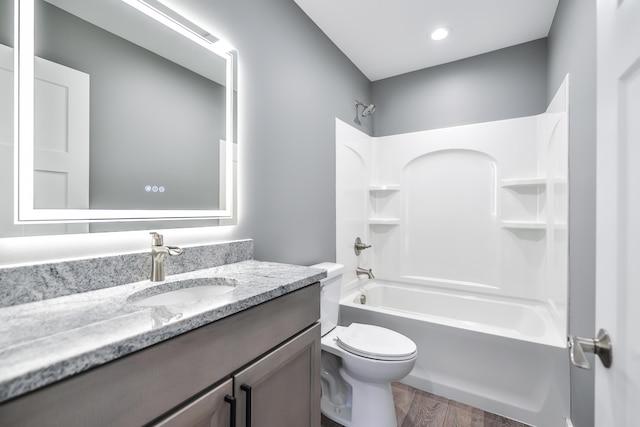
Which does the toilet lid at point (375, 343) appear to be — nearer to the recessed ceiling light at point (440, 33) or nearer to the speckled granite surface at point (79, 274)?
the speckled granite surface at point (79, 274)

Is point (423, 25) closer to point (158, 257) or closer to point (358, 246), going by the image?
point (358, 246)

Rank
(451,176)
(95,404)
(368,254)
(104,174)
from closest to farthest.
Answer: (95,404) < (104,174) < (451,176) < (368,254)

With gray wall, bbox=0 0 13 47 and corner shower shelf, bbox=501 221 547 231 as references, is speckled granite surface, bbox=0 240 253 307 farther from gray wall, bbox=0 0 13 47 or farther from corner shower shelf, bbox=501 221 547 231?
corner shower shelf, bbox=501 221 547 231

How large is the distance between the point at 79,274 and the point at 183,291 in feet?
1.04

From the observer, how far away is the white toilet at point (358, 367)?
1560mm

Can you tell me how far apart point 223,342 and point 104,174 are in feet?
2.39

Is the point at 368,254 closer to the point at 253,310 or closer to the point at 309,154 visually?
the point at 309,154

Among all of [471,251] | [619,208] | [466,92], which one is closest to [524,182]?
[471,251]

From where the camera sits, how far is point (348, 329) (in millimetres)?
1906

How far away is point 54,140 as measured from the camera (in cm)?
90

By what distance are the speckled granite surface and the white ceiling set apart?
1.81 m

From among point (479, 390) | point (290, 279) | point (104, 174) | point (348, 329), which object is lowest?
point (479, 390)

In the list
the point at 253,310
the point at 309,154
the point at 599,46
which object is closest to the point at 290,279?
the point at 253,310

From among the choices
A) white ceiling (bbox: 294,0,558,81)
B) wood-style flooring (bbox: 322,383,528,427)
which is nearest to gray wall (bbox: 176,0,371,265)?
white ceiling (bbox: 294,0,558,81)
